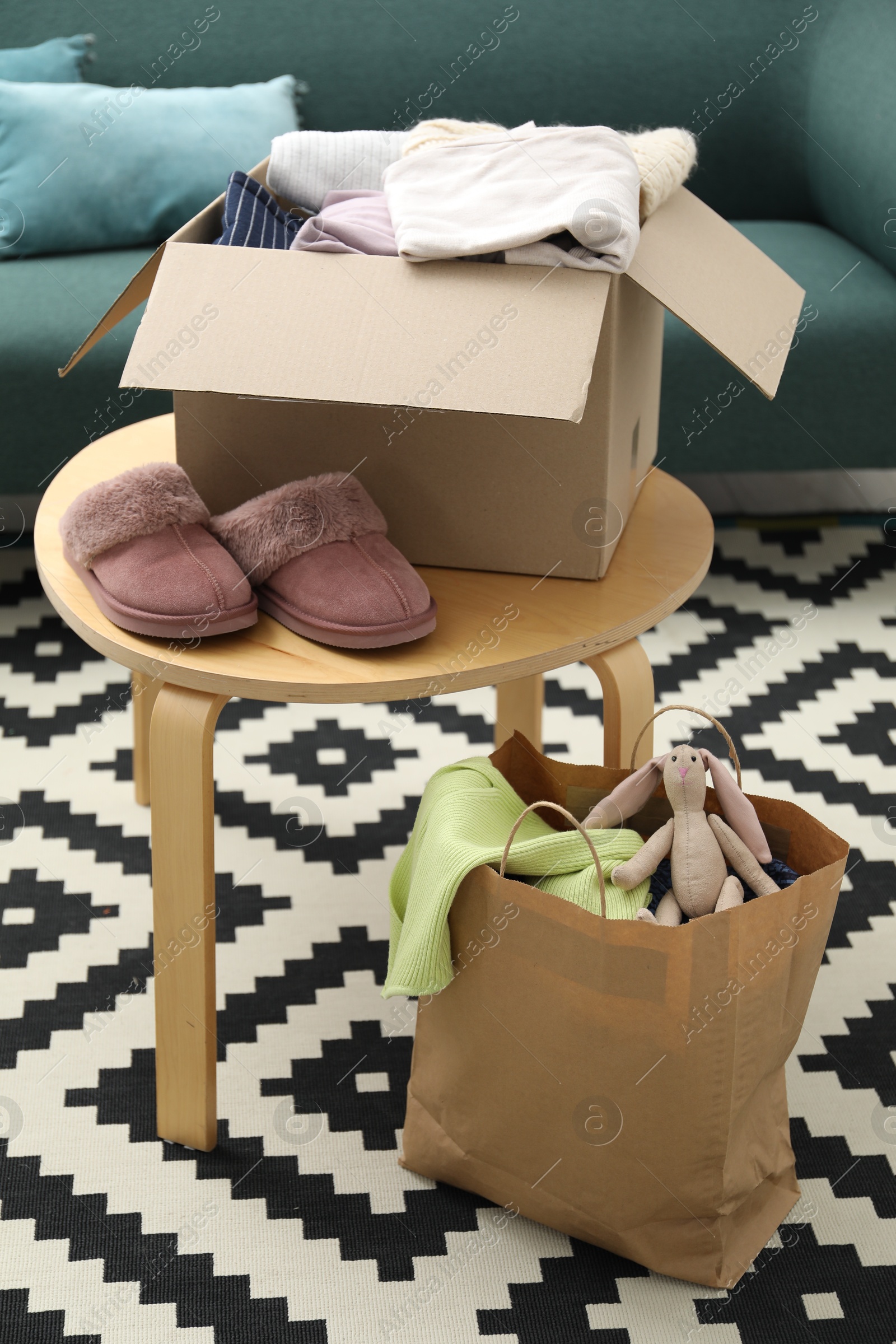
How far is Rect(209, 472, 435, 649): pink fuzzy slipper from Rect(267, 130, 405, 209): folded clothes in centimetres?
38

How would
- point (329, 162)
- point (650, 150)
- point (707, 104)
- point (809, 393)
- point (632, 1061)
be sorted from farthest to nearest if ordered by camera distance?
point (707, 104) → point (809, 393) → point (329, 162) → point (650, 150) → point (632, 1061)

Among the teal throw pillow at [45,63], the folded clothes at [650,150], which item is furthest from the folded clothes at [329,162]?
the teal throw pillow at [45,63]

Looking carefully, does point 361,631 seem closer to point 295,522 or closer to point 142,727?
point 295,522

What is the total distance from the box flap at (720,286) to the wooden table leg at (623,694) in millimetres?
246

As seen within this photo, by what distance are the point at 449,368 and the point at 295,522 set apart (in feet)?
0.60

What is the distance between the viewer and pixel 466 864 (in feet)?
3.03

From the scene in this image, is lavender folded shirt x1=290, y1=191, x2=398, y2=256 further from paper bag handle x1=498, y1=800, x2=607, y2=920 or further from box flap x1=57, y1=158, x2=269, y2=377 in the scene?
paper bag handle x1=498, y1=800, x2=607, y2=920

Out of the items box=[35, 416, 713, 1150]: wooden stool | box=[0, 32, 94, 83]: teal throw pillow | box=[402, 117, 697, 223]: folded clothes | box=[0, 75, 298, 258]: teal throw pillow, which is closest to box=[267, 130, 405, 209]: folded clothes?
→ box=[402, 117, 697, 223]: folded clothes

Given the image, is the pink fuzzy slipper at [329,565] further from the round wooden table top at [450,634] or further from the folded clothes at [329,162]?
the folded clothes at [329,162]

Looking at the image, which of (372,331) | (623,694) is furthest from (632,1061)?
(372,331)

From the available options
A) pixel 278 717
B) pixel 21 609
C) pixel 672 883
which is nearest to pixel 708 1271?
pixel 672 883

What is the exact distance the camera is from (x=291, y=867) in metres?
1.45

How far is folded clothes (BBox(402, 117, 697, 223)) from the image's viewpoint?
3.60 feet

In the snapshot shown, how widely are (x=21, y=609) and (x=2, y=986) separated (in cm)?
81
